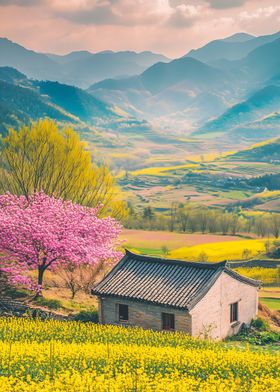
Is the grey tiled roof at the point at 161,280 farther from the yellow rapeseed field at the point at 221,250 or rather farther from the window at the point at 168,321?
the yellow rapeseed field at the point at 221,250

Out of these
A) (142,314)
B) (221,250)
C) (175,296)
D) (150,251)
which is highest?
(175,296)

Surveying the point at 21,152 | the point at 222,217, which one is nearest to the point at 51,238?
the point at 21,152

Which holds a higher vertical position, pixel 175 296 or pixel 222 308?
pixel 175 296

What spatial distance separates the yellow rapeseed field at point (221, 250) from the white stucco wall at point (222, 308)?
104 ft

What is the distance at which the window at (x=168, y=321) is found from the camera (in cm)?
3284

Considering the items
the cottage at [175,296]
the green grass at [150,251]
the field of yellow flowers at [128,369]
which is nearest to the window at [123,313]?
the cottage at [175,296]

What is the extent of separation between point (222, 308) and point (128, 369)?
15049 mm

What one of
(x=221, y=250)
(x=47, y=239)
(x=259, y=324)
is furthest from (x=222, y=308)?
(x=221, y=250)

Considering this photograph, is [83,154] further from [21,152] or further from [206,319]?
[206,319]

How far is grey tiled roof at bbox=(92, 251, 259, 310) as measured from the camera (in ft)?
108

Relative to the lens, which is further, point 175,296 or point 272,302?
point 272,302

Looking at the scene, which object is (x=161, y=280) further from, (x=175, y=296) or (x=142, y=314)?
(x=142, y=314)

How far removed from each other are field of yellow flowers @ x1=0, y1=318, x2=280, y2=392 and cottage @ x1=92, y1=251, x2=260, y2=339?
15.5 feet

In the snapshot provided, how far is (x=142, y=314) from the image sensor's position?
33875mm
